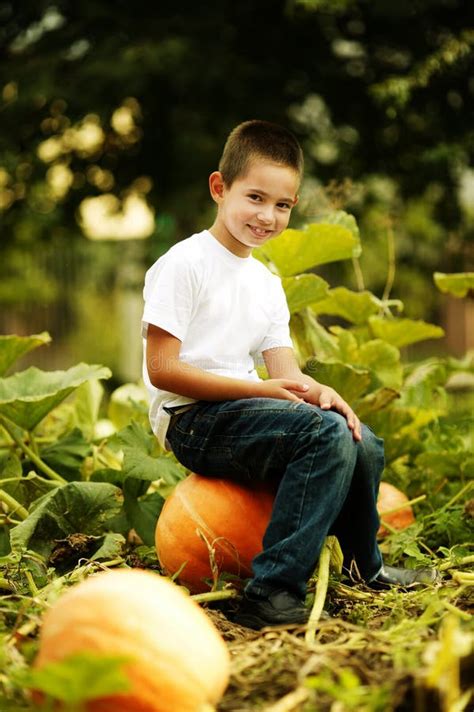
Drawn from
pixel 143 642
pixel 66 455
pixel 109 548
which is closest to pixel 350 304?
pixel 66 455

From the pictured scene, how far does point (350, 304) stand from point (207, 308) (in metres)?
1.33

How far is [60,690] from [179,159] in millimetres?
5807

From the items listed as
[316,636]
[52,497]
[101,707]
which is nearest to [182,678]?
[101,707]

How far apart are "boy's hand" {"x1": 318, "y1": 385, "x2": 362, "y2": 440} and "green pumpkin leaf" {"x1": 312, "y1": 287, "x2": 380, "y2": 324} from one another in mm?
1226

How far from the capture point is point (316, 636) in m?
1.93

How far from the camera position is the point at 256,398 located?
2.28 meters

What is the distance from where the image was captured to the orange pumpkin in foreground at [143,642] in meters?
1.44

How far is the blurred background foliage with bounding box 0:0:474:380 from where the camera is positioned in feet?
21.3

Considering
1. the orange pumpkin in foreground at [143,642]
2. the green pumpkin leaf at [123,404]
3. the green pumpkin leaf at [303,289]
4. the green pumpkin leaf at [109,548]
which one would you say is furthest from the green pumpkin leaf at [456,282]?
the orange pumpkin in foreground at [143,642]

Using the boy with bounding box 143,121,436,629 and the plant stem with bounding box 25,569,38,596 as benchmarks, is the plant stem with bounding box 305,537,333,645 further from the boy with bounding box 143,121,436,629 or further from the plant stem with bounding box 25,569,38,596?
the plant stem with bounding box 25,569,38,596

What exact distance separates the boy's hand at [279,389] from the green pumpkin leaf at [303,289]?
82 cm

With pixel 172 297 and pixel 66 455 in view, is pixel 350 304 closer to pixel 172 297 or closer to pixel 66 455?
pixel 66 455

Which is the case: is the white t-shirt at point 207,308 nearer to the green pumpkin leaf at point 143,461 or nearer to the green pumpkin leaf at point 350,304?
the green pumpkin leaf at point 143,461

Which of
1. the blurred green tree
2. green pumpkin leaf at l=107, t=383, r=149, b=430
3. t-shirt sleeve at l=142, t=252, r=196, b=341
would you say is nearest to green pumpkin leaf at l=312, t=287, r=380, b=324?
green pumpkin leaf at l=107, t=383, r=149, b=430
